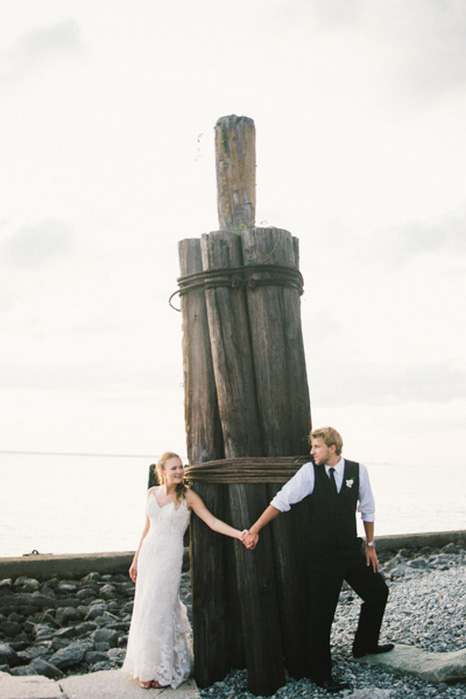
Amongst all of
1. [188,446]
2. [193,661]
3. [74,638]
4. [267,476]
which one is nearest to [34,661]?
[74,638]

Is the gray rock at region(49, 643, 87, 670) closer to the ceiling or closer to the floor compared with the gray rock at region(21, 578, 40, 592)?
closer to the floor

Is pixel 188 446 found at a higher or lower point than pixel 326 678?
higher

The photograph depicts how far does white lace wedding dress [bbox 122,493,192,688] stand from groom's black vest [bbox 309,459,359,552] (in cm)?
99

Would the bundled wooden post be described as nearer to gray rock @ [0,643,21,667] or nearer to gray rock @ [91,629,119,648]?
gray rock @ [91,629,119,648]

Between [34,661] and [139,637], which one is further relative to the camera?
[34,661]

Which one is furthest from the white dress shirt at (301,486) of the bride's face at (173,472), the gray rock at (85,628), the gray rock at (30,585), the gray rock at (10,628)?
the gray rock at (30,585)

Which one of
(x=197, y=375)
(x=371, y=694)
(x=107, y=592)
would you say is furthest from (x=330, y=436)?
(x=107, y=592)

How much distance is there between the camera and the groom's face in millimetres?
4582

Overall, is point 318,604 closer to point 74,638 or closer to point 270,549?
point 270,549

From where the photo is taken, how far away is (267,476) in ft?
15.6

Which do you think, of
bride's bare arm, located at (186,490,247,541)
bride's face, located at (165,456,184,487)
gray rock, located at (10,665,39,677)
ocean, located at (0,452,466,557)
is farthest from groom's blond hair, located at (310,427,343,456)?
ocean, located at (0,452,466,557)

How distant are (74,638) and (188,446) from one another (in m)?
2.47

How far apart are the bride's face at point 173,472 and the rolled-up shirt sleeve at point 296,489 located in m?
0.76

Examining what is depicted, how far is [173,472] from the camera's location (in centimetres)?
493
